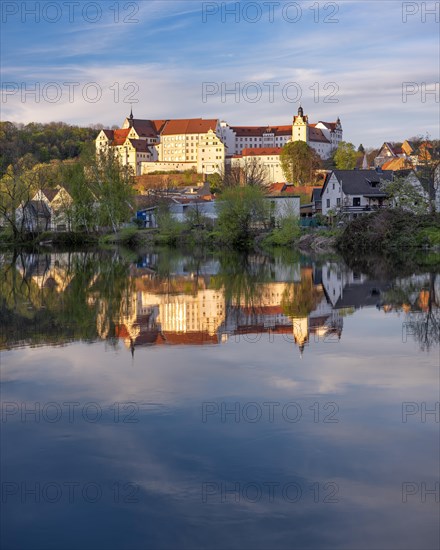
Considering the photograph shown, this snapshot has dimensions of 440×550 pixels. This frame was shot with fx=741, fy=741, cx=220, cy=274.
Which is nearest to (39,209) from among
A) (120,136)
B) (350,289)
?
(350,289)

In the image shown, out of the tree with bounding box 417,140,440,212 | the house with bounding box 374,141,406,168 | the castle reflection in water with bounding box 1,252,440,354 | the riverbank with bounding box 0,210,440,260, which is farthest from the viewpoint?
the house with bounding box 374,141,406,168

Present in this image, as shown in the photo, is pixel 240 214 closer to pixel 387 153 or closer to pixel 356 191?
pixel 356 191

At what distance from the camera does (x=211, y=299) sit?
20344 millimetres

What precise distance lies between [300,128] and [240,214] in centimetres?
9227

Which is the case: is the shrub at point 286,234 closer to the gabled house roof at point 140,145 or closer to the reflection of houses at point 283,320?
the reflection of houses at point 283,320

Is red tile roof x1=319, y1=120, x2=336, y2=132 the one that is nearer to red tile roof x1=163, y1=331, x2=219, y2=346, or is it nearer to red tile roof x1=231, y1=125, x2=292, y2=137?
red tile roof x1=231, y1=125, x2=292, y2=137

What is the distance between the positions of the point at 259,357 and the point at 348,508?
5960 mm

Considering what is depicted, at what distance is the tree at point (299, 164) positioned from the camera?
102m

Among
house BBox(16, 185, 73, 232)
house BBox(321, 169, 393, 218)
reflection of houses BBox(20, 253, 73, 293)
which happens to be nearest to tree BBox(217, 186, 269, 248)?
house BBox(321, 169, 393, 218)

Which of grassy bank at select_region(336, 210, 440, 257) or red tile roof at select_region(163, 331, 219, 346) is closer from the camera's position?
red tile roof at select_region(163, 331, 219, 346)

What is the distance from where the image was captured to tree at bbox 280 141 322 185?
102m

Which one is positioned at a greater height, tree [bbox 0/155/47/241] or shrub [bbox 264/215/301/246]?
tree [bbox 0/155/47/241]

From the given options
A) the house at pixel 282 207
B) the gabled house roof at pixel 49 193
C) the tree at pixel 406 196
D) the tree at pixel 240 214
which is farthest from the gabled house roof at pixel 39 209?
the tree at pixel 406 196

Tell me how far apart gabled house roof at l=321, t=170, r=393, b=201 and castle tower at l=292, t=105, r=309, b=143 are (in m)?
79.2
